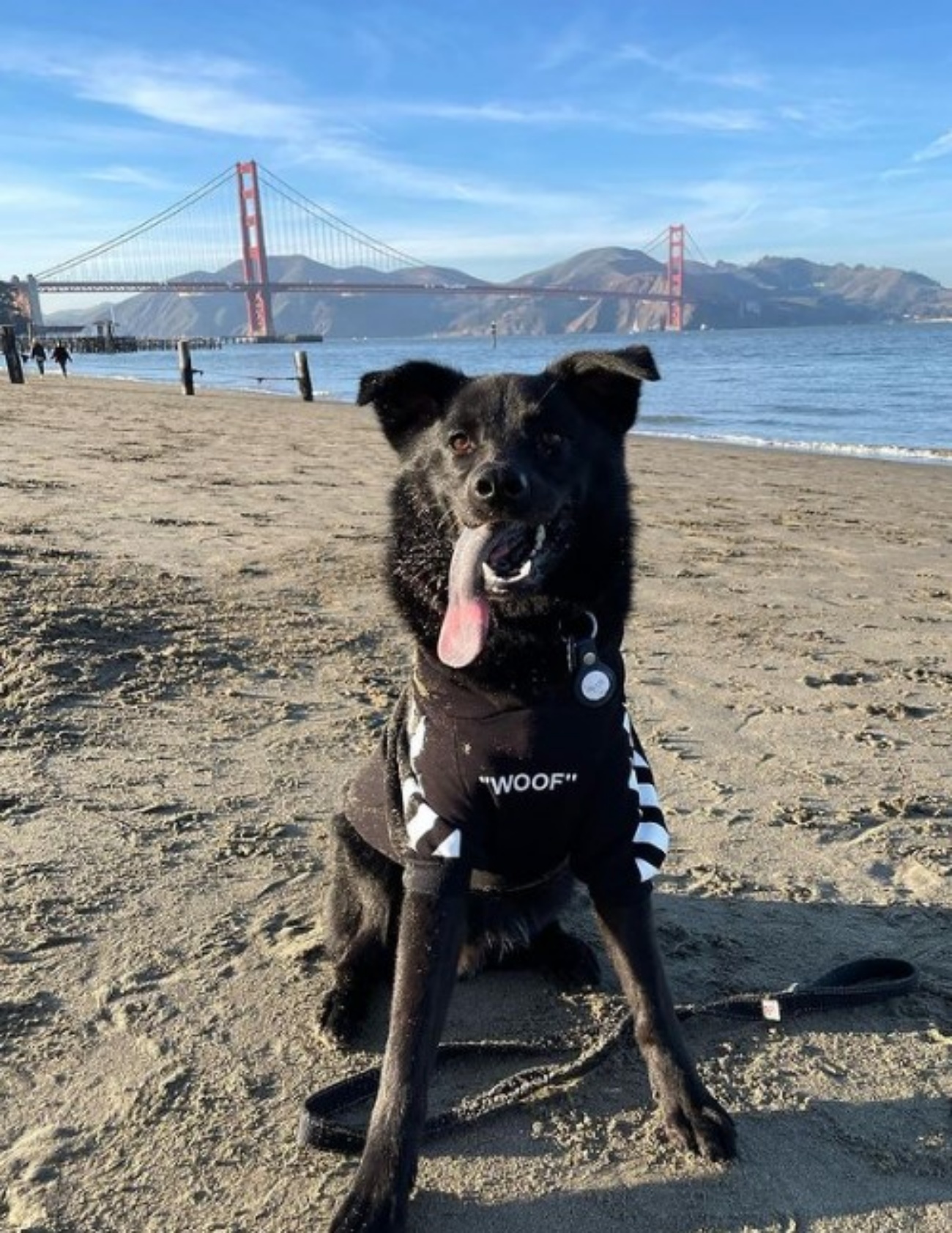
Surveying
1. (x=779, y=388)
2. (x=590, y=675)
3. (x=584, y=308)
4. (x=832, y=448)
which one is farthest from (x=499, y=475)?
(x=584, y=308)

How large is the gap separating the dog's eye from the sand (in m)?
1.53

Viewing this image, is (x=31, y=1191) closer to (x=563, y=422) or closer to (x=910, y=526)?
(x=563, y=422)

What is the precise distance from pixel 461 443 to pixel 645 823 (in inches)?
44.7

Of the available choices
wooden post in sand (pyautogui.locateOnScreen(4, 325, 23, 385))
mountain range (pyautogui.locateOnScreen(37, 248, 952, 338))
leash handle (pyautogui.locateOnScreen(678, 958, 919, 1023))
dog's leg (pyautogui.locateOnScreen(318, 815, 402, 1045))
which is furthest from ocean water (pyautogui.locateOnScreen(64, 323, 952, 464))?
mountain range (pyautogui.locateOnScreen(37, 248, 952, 338))

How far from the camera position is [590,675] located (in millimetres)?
2363

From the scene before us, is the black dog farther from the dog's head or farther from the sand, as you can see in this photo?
the sand

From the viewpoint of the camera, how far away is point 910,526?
397 inches

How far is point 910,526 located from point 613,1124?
9092mm

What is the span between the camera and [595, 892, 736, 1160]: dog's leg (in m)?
2.24

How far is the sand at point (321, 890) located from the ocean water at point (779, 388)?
5.50 ft

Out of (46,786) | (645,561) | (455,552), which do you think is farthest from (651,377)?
(645,561)

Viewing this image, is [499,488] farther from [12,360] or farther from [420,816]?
[12,360]

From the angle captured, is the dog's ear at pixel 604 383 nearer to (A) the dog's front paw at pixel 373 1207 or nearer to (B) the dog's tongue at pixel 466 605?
(B) the dog's tongue at pixel 466 605

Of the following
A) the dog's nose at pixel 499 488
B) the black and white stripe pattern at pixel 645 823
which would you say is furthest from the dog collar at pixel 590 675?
the dog's nose at pixel 499 488
